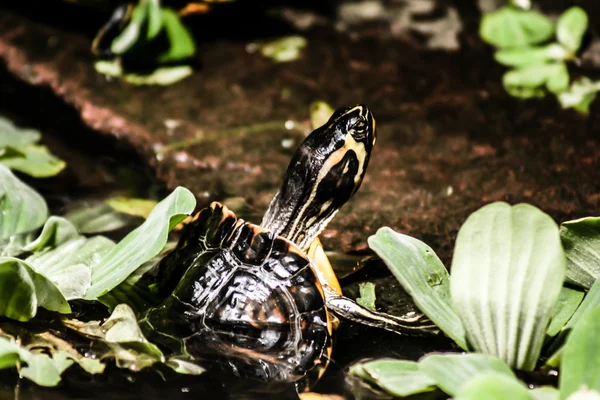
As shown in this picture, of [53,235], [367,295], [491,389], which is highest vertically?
[491,389]

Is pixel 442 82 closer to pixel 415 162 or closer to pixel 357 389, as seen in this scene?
pixel 415 162

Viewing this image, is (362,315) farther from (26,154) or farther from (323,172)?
(26,154)

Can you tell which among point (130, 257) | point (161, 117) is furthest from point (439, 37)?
point (130, 257)

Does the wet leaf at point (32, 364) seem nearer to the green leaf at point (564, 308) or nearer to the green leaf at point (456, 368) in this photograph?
the green leaf at point (456, 368)

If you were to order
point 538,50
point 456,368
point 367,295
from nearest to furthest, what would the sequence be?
point 456,368 → point 367,295 → point 538,50

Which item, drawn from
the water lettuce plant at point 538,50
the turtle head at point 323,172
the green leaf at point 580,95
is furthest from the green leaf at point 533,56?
the turtle head at point 323,172

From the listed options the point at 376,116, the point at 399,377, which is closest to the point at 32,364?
the point at 399,377
